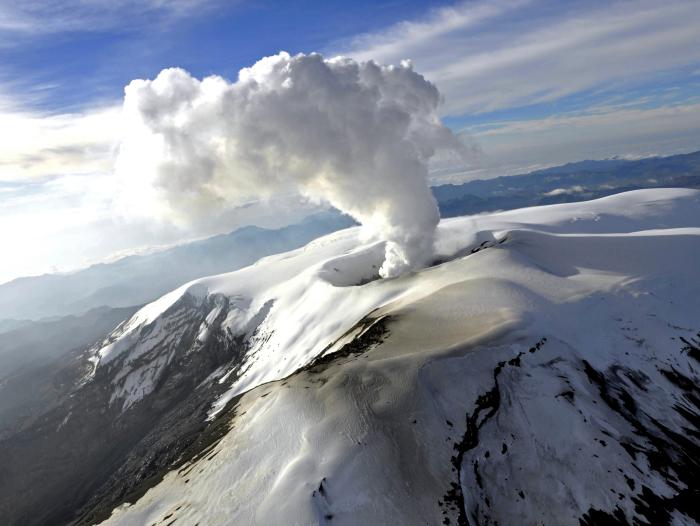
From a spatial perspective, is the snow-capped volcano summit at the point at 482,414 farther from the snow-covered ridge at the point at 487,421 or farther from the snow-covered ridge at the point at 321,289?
the snow-covered ridge at the point at 321,289

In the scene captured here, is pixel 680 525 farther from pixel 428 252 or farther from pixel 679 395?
pixel 428 252

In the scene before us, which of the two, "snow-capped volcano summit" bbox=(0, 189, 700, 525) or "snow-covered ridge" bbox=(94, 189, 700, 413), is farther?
"snow-covered ridge" bbox=(94, 189, 700, 413)

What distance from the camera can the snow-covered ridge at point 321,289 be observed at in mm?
67438

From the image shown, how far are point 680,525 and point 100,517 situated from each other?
126 feet

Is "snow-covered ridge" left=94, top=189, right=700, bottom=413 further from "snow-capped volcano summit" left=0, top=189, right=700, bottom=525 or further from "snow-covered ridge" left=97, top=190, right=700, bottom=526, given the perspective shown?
"snow-covered ridge" left=97, top=190, right=700, bottom=526

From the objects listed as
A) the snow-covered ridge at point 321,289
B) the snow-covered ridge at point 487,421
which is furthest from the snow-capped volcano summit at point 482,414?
the snow-covered ridge at point 321,289

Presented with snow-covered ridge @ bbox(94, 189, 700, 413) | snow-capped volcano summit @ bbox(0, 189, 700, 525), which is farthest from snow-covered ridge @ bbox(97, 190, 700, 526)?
snow-covered ridge @ bbox(94, 189, 700, 413)

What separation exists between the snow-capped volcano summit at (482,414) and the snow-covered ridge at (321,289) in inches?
56.1

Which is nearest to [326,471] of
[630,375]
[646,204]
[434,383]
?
[434,383]

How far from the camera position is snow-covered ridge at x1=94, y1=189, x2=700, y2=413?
67438 millimetres

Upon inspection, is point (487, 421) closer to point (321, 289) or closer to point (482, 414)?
point (482, 414)

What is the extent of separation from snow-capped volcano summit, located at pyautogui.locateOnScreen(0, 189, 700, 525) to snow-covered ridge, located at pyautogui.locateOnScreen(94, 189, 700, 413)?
56.1 inches

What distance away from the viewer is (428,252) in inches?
3216

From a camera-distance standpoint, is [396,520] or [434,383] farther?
[434,383]
